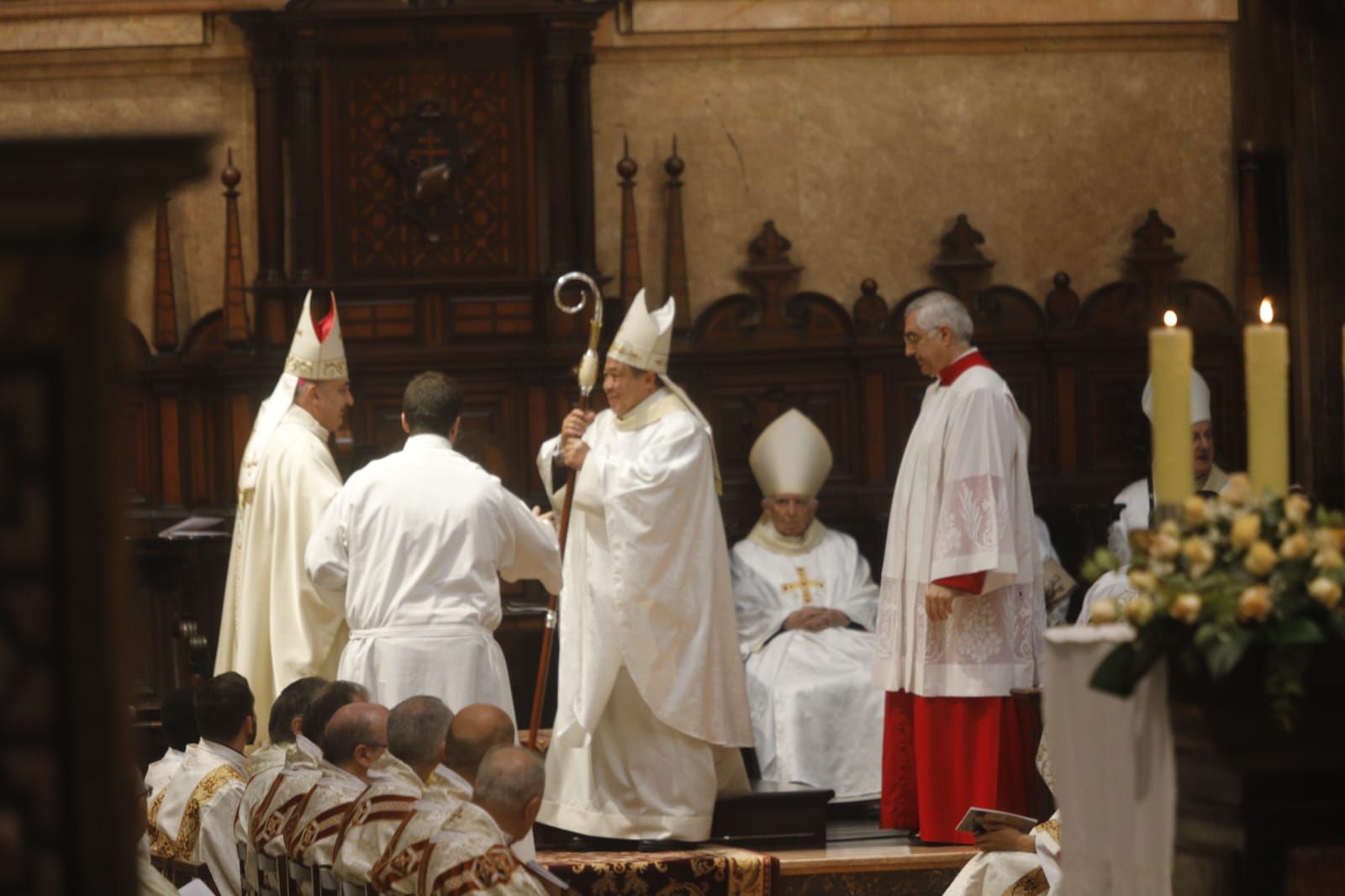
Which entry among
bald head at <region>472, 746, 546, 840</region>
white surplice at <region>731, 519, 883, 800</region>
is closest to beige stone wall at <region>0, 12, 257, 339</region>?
white surplice at <region>731, 519, 883, 800</region>

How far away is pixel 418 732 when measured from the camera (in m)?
4.81

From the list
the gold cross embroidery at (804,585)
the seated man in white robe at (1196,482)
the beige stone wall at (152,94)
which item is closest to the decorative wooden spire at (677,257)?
the gold cross embroidery at (804,585)

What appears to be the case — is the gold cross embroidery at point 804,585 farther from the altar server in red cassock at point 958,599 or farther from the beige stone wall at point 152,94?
the beige stone wall at point 152,94

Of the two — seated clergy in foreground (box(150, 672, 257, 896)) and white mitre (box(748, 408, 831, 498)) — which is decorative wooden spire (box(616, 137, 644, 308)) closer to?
white mitre (box(748, 408, 831, 498))

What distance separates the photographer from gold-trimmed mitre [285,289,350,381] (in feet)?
25.2

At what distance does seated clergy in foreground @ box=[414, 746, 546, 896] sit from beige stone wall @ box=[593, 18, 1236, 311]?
5692 mm

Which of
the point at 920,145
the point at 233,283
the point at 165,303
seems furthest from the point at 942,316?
the point at 165,303

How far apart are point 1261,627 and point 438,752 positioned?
2681mm

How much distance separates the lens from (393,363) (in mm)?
9516

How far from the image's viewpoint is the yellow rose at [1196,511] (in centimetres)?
277

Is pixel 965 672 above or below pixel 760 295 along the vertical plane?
below

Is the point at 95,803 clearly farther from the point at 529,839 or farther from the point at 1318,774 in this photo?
the point at 529,839

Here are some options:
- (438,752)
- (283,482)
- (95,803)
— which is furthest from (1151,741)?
(283,482)

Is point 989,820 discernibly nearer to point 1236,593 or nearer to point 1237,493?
point 1237,493
